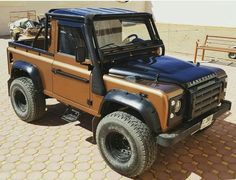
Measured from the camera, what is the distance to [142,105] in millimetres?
3922

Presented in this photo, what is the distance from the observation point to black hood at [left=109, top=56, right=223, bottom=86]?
13.9ft

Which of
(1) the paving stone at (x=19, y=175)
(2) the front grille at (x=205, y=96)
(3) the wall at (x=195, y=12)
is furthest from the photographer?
(3) the wall at (x=195, y=12)

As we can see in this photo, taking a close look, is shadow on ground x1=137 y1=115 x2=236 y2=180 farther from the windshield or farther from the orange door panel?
the windshield

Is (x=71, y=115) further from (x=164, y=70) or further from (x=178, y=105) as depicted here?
(x=178, y=105)

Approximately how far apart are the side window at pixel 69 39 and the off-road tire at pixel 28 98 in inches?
42.8

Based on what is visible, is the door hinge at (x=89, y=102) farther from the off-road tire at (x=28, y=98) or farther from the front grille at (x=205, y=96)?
the front grille at (x=205, y=96)

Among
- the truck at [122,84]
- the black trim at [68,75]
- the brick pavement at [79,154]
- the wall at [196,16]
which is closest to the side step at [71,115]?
the truck at [122,84]

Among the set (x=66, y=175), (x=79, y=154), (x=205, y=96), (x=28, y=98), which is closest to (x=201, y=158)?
(x=205, y=96)

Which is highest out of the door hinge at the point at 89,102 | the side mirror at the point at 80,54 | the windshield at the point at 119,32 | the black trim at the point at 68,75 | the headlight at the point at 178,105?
the windshield at the point at 119,32

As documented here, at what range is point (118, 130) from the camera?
13.9 feet

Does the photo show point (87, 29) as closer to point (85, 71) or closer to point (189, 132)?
point (85, 71)

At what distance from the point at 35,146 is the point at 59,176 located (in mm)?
1015

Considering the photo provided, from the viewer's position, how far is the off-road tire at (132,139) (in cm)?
400

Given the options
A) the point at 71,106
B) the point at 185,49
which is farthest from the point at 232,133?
the point at 185,49
